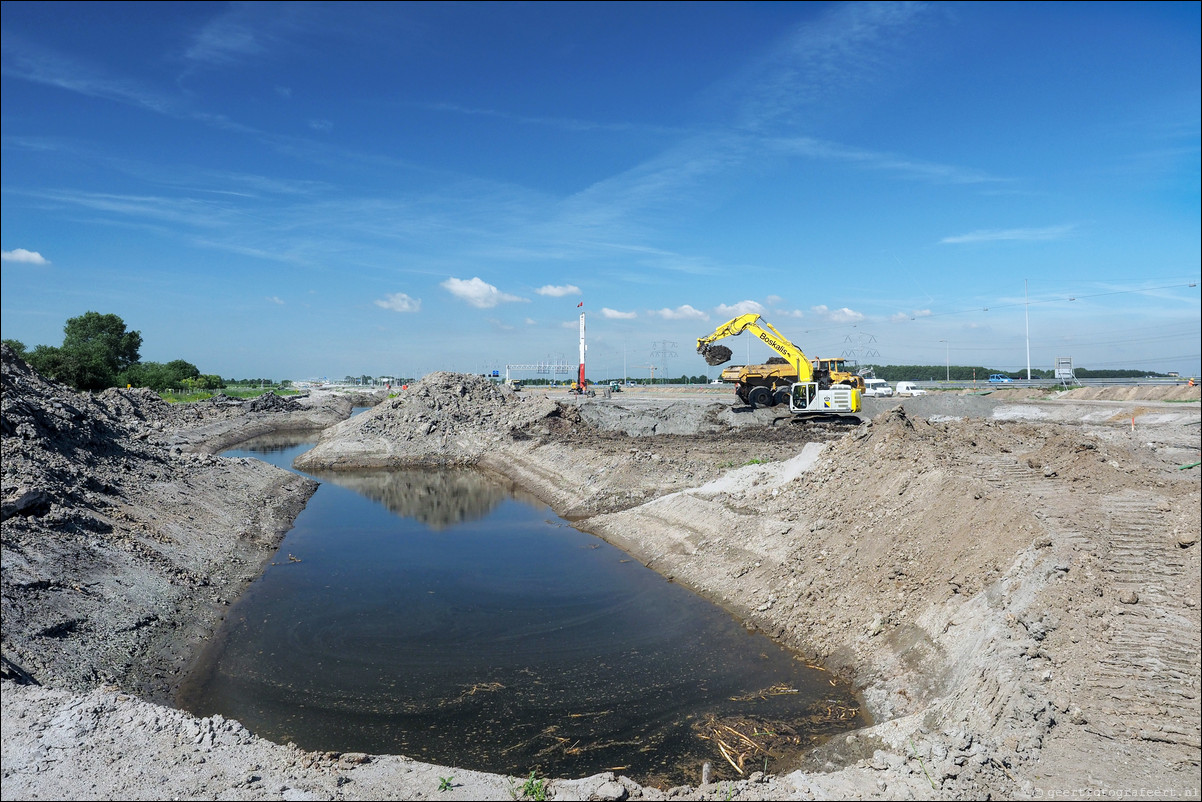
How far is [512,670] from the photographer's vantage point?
1059 centimetres

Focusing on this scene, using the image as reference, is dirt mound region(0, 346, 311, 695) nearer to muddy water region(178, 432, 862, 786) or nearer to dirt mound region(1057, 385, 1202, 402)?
muddy water region(178, 432, 862, 786)

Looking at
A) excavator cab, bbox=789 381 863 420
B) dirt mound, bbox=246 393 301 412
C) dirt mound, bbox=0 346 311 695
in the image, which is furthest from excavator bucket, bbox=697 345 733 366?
dirt mound, bbox=246 393 301 412

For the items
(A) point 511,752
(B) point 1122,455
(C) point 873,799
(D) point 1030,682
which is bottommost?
(A) point 511,752

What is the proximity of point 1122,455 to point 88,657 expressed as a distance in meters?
16.7

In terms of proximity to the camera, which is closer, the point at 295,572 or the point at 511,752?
the point at 511,752

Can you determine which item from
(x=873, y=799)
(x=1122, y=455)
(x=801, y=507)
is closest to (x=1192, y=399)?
(x=1122, y=455)

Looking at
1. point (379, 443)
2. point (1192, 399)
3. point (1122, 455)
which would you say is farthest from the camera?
point (379, 443)

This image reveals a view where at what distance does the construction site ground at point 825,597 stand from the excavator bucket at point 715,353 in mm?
13393

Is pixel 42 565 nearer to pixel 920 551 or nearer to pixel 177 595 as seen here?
pixel 177 595

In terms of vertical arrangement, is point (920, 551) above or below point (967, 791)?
above

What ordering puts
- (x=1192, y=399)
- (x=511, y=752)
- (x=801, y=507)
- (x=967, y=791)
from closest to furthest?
(x=967, y=791) → (x=511, y=752) → (x=801, y=507) → (x=1192, y=399)

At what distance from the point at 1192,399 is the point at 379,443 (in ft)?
119

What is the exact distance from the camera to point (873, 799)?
6.29m

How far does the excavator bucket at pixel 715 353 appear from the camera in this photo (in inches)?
1415
